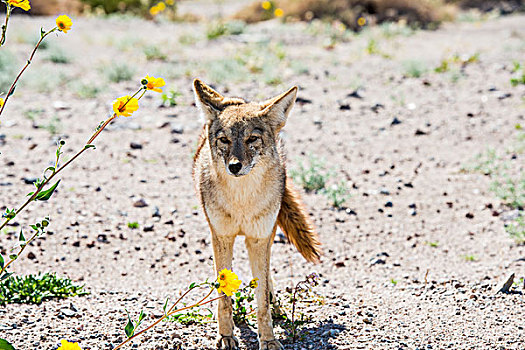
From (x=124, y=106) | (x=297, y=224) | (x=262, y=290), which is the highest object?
(x=124, y=106)

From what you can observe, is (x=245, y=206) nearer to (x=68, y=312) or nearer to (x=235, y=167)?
(x=235, y=167)

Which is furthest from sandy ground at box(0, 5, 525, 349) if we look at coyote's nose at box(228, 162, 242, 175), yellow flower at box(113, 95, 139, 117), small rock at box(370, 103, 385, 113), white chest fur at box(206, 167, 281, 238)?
yellow flower at box(113, 95, 139, 117)

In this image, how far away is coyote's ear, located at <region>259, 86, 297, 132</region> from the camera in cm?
419

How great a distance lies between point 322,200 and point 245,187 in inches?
125

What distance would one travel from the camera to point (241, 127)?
405 centimetres

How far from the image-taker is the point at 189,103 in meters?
10.6

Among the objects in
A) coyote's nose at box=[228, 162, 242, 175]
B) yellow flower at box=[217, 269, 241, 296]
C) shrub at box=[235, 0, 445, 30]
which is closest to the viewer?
yellow flower at box=[217, 269, 241, 296]

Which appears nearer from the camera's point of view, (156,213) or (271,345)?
(271,345)

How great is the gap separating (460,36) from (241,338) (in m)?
14.2

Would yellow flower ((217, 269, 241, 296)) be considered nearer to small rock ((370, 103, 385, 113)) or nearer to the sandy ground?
the sandy ground

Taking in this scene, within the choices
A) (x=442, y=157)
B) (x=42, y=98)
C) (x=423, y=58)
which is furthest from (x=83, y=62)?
(x=442, y=157)

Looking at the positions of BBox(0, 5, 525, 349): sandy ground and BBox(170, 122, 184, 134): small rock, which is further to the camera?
BBox(170, 122, 184, 134): small rock

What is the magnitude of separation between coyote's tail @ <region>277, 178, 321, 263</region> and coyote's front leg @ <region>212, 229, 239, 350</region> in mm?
688

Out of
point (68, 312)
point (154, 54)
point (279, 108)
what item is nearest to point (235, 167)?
point (279, 108)
